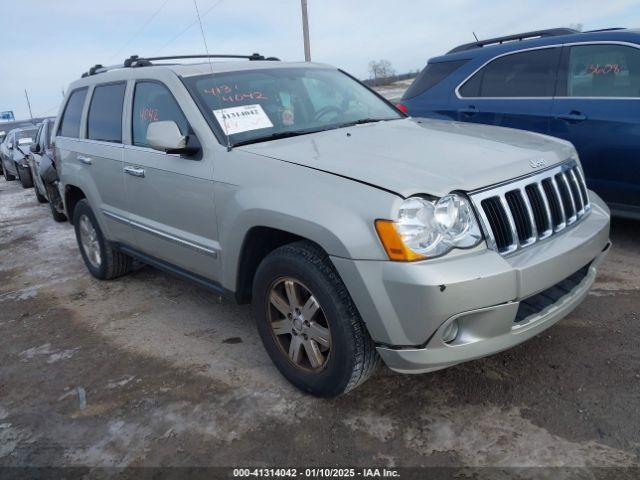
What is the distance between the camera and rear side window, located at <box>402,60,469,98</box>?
5.71 m

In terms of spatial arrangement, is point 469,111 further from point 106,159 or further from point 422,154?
point 106,159

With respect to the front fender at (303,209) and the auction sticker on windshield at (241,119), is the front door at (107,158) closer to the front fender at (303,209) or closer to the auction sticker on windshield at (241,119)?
the auction sticker on windshield at (241,119)

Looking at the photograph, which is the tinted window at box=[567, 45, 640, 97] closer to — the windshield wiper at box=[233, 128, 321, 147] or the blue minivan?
the blue minivan

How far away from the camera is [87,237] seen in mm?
5168

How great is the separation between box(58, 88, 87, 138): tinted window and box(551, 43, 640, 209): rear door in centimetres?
417

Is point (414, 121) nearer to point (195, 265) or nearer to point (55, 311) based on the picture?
point (195, 265)

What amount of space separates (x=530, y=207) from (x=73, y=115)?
4165mm

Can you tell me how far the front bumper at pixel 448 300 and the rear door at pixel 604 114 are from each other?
2362mm

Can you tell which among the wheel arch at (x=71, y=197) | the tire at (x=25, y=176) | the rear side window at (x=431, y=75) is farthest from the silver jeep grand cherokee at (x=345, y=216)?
the tire at (x=25, y=176)

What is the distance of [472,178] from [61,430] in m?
2.40

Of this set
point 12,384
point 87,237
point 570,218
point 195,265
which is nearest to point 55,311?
point 87,237

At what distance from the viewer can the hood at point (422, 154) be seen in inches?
96.2

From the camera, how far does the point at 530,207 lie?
2615 millimetres

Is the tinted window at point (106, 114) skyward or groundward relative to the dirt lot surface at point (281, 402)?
skyward
